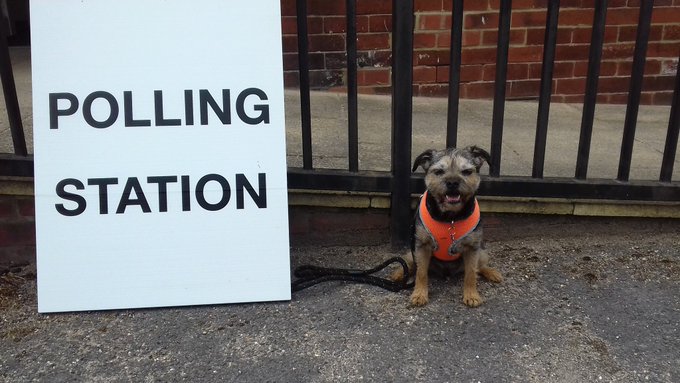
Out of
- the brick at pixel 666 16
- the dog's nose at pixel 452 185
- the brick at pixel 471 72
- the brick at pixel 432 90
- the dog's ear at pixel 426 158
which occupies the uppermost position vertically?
the brick at pixel 666 16

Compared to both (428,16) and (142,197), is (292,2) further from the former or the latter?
(142,197)

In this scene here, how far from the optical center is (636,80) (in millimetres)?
3557

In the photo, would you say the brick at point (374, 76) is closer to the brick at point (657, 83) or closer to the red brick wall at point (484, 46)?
the red brick wall at point (484, 46)

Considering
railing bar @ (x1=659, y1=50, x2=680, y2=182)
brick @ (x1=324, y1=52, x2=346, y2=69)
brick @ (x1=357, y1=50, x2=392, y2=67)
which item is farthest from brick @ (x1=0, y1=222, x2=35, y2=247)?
railing bar @ (x1=659, y1=50, x2=680, y2=182)

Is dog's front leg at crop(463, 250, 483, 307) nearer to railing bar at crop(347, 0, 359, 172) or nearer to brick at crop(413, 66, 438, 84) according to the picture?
railing bar at crop(347, 0, 359, 172)

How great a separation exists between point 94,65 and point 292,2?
2.81m

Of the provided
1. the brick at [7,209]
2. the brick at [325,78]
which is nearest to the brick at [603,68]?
the brick at [325,78]

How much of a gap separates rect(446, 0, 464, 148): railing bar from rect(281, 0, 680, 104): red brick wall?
2223mm

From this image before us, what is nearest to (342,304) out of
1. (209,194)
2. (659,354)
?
(209,194)

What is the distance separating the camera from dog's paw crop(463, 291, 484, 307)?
3.17 meters

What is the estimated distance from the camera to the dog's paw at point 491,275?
342 centimetres

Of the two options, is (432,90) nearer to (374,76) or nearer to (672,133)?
(374,76)

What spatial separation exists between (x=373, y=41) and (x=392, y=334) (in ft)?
11.3

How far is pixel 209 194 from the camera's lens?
3.11 meters
